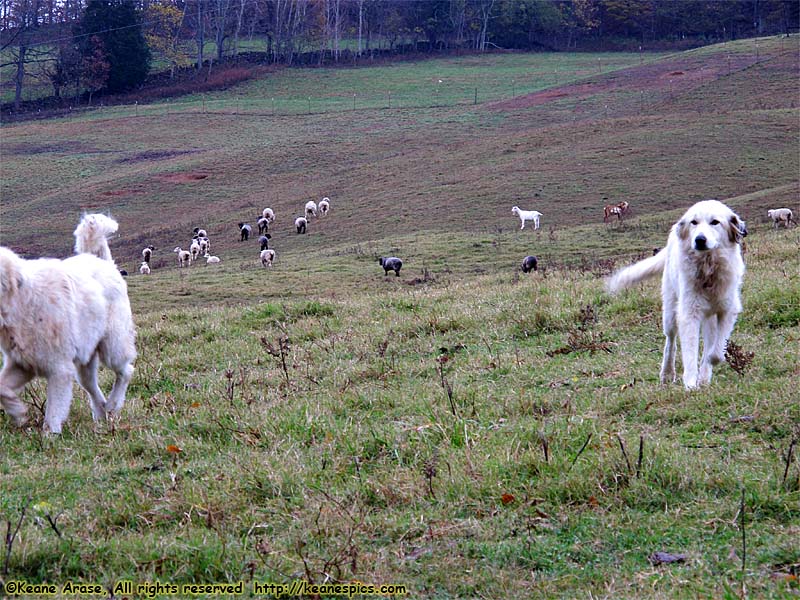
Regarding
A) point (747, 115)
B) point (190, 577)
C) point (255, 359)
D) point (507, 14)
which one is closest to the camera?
point (190, 577)

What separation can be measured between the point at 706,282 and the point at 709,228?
15.8 inches

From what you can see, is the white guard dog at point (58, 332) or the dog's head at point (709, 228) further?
the dog's head at point (709, 228)

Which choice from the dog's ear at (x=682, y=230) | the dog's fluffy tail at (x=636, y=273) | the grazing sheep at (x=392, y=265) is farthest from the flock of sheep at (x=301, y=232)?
the dog's ear at (x=682, y=230)

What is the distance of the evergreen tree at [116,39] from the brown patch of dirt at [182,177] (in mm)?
31009

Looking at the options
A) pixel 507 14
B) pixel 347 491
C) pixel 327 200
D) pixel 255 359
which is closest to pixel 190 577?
pixel 347 491

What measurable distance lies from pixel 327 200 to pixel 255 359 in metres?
25.8

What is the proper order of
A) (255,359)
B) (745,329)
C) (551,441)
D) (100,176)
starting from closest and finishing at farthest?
(551,441), (745,329), (255,359), (100,176)

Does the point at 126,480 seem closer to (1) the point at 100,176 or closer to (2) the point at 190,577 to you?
(2) the point at 190,577

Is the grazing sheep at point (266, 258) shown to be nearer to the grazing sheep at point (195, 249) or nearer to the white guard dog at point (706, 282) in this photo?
the grazing sheep at point (195, 249)

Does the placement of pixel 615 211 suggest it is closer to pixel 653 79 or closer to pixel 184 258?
pixel 184 258

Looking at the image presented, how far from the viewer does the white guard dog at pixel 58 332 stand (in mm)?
5969

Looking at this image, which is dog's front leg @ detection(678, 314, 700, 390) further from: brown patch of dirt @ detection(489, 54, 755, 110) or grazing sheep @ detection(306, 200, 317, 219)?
brown patch of dirt @ detection(489, 54, 755, 110)

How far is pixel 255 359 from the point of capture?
8.58 m

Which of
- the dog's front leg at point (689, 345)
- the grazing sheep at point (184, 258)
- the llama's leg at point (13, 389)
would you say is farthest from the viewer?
the grazing sheep at point (184, 258)
